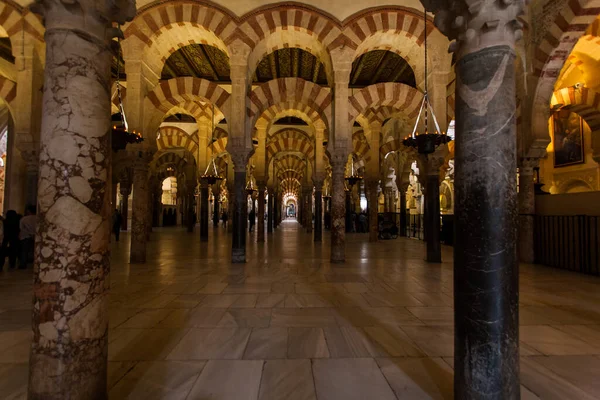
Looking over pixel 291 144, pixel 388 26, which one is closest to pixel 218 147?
pixel 291 144

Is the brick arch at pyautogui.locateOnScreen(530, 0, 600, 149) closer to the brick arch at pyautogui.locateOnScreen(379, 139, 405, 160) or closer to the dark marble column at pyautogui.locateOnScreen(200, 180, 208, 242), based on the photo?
the brick arch at pyautogui.locateOnScreen(379, 139, 405, 160)

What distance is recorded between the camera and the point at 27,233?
16.4ft

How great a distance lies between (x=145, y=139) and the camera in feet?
19.2

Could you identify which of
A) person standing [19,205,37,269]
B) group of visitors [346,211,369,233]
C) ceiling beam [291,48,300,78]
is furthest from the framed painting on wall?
person standing [19,205,37,269]

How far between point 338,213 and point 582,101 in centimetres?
624

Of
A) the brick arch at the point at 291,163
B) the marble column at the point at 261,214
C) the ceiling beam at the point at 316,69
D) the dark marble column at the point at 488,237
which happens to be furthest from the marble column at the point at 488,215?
the brick arch at the point at 291,163

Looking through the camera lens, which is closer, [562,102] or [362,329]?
[362,329]

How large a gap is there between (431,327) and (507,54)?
197 centimetres

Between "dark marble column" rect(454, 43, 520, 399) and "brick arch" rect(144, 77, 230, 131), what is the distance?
16.4ft

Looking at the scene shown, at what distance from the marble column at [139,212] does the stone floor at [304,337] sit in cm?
117

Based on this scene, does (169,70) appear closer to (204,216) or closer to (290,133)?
(204,216)

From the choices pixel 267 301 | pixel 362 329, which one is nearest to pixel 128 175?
pixel 267 301

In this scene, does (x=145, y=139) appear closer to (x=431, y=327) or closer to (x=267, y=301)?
(x=267, y=301)

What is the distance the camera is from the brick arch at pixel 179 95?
233 inches
